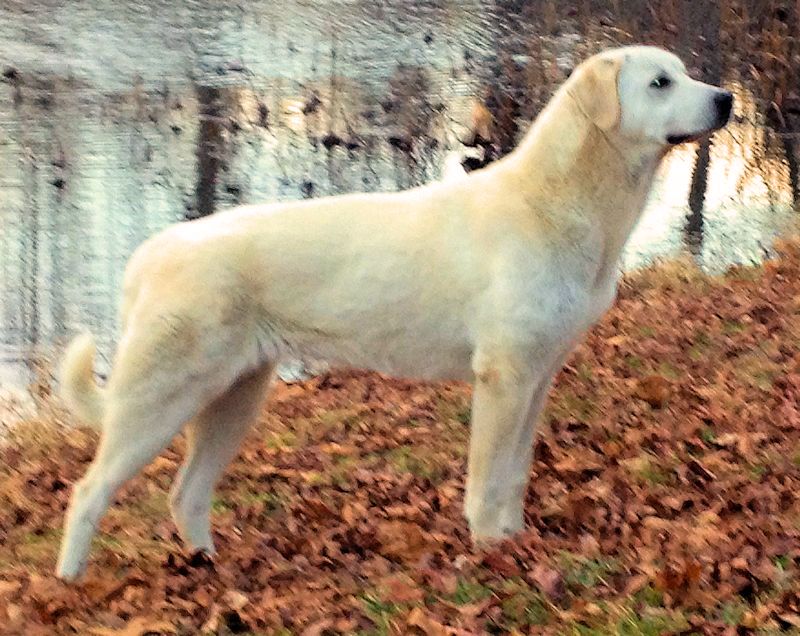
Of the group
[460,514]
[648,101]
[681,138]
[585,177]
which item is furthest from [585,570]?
[648,101]

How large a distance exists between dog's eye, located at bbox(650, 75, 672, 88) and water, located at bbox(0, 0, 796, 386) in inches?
222

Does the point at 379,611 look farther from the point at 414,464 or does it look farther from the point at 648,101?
the point at 414,464

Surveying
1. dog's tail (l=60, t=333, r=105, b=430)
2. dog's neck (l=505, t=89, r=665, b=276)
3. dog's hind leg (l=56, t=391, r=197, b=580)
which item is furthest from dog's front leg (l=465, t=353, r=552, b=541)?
dog's tail (l=60, t=333, r=105, b=430)

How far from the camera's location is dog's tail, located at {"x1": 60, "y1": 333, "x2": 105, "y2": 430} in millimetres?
4426

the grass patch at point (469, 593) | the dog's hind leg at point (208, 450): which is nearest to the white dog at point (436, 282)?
the dog's hind leg at point (208, 450)

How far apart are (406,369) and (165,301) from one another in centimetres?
97

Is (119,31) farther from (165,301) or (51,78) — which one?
(165,301)

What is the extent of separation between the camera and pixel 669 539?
408cm

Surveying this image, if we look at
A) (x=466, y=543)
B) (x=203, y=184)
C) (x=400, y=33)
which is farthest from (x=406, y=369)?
(x=400, y=33)

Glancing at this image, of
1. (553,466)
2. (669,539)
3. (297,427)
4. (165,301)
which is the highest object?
(165,301)

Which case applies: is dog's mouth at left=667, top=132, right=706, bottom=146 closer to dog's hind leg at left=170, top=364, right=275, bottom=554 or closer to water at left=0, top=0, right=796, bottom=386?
dog's hind leg at left=170, top=364, right=275, bottom=554

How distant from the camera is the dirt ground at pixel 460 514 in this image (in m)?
3.50

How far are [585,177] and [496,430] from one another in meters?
1.02

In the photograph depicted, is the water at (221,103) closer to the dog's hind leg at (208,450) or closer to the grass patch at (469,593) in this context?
the dog's hind leg at (208,450)
